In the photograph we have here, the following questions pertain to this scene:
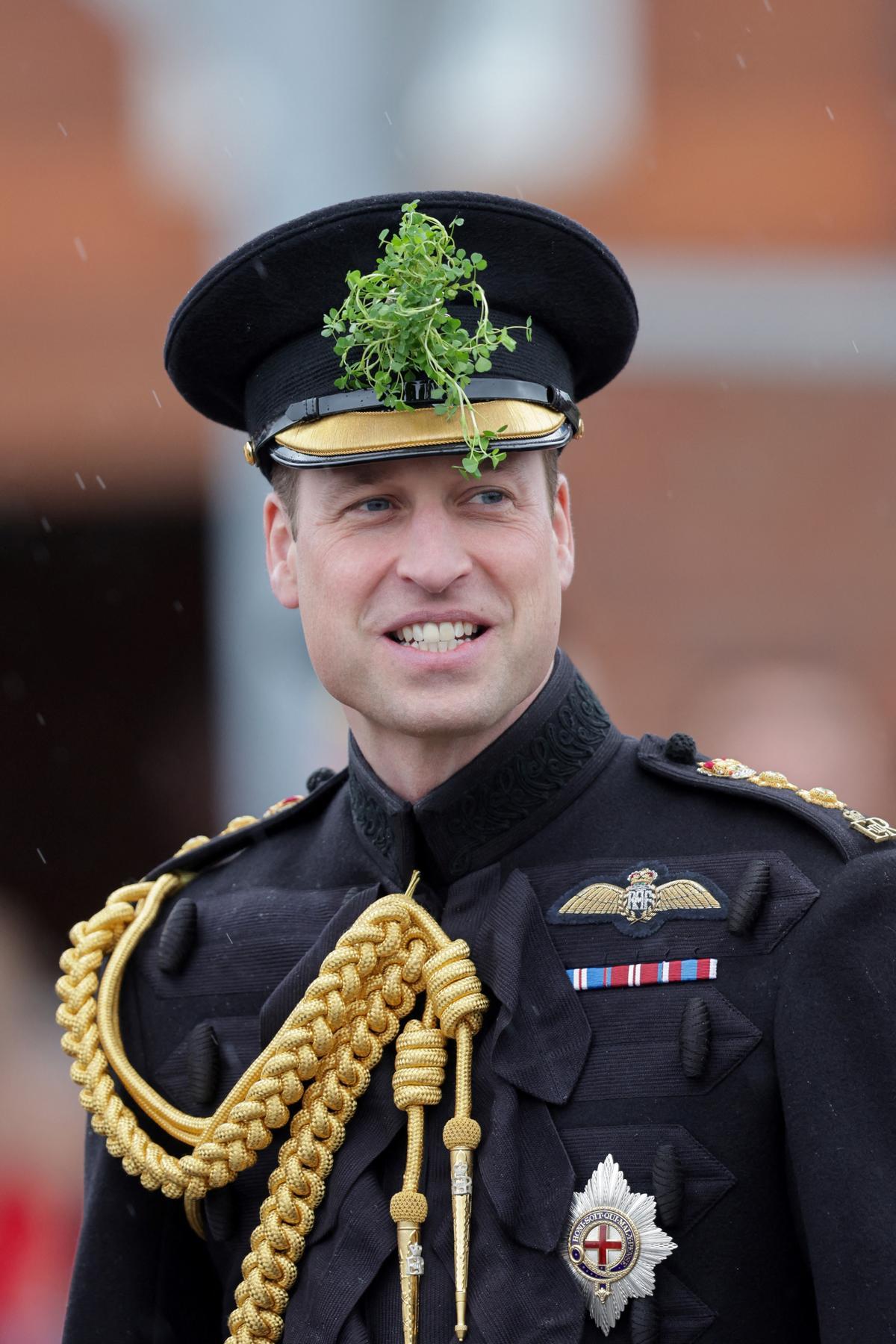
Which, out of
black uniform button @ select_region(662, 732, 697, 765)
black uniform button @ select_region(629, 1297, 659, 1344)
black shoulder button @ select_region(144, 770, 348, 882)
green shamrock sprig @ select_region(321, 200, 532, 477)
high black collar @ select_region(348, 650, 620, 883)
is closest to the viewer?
black uniform button @ select_region(629, 1297, 659, 1344)

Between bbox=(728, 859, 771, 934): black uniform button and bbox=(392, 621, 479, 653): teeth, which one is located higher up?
bbox=(392, 621, 479, 653): teeth

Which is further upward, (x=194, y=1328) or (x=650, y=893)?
(x=650, y=893)

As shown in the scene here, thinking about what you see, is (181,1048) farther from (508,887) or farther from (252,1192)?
(508,887)

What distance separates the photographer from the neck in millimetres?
2879

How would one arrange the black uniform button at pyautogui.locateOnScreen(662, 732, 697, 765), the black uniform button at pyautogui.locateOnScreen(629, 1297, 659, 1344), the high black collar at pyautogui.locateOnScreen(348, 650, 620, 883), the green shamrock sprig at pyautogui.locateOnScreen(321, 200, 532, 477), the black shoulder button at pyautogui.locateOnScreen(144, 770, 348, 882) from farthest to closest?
the black shoulder button at pyautogui.locateOnScreen(144, 770, 348, 882) < the black uniform button at pyautogui.locateOnScreen(662, 732, 697, 765) < the high black collar at pyautogui.locateOnScreen(348, 650, 620, 883) < the green shamrock sprig at pyautogui.locateOnScreen(321, 200, 532, 477) < the black uniform button at pyautogui.locateOnScreen(629, 1297, 659, 1344)

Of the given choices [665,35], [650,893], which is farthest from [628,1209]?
[665,35]

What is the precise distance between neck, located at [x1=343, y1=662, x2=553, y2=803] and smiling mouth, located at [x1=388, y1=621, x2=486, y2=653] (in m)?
0.14

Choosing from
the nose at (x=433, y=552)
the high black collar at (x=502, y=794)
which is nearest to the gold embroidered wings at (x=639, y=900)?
the high black collar at (x=502, y=794)

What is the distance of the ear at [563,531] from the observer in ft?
9.87

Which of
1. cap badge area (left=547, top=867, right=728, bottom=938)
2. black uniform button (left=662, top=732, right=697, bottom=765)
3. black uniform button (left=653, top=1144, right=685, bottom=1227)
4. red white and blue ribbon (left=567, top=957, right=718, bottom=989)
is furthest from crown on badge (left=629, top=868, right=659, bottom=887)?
black uniform button (left=653, top=1144, right=685, bottom=1227)

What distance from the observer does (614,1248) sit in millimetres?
2541

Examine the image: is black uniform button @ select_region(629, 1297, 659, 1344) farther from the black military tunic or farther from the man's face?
the man's face

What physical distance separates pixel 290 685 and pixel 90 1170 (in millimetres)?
3826

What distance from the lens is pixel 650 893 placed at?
9.08 ft
